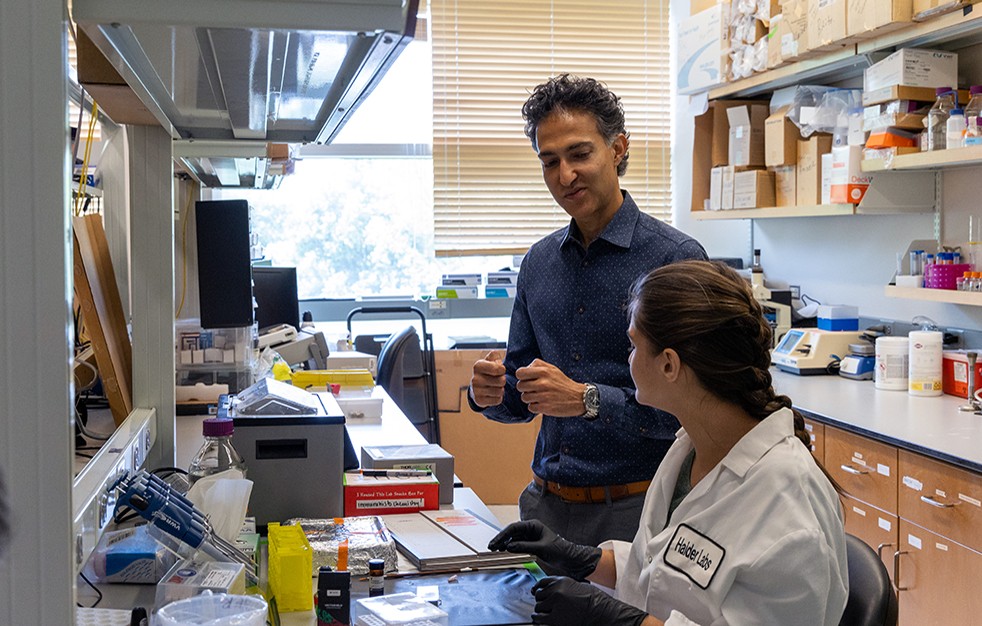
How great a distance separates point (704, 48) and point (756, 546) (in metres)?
3.56

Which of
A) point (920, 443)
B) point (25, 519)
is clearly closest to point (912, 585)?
point (920, 443)

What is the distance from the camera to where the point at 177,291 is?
11.5ft

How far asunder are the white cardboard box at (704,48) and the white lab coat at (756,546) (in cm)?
321

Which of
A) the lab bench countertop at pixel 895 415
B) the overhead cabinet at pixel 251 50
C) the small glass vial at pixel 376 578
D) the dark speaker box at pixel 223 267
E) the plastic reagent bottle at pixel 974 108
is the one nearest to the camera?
the overhead cabinet at pixel 251 50

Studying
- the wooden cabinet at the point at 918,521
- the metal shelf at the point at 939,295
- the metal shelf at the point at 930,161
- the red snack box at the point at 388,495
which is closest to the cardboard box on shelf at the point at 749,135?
the metal shelf at the point at 930,161

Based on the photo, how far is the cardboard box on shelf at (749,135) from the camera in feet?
14.0

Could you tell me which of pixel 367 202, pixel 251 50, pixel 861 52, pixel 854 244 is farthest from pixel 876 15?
pixel 367 202

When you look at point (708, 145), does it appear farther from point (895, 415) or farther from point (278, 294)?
point (278, 294)

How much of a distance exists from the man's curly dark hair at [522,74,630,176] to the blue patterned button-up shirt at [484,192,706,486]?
18 cm

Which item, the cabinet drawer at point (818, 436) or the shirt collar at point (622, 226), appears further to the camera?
the cabinet drawer at point (818, 436)

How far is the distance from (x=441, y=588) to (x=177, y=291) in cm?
228

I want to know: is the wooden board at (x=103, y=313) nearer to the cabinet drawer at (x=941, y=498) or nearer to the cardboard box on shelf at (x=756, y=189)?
the cabinet drawer at (x=941, y=498)

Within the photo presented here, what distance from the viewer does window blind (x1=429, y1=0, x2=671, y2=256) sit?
531 cm

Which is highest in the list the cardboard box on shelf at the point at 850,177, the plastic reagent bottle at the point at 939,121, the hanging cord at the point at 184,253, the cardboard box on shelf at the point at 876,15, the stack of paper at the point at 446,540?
the cardboard box on shelf at the point at 876,15
